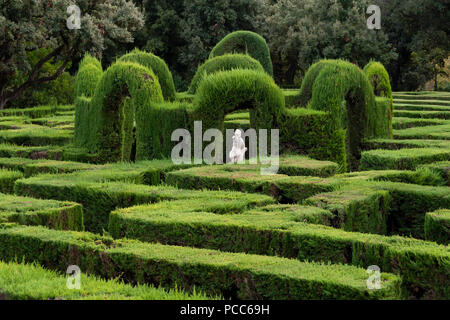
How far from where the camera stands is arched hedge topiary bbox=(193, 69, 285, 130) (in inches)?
581

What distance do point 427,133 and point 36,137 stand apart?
1124 centimetres

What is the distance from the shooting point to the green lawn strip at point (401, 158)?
1398 cm

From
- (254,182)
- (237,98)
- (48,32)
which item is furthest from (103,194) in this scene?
(48,32)

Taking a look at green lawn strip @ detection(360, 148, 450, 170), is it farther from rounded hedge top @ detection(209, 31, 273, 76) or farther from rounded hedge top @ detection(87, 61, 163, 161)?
rounded hedge top @ detection(209, 31, 273, 76)

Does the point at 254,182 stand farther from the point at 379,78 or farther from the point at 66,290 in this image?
the point at 379,78

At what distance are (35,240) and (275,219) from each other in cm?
299

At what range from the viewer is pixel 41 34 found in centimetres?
2920

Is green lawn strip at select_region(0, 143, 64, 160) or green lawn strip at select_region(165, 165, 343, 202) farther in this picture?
green lawn strip at select_region(0, 143, 64, 160)

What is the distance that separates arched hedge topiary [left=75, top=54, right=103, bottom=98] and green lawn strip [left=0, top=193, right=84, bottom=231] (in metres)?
9.44

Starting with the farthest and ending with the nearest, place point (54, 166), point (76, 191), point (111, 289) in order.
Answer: point (54, 166) < point (76, 191) < point (111, 289)

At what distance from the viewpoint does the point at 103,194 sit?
10812 millimetres

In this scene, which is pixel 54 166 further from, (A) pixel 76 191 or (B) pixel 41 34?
(B) pixel 41 34

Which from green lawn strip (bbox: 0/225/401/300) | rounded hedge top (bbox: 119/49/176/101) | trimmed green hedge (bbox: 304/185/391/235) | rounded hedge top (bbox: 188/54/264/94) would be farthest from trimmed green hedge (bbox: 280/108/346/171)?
green lawn strip (bbox: 0/225/401/300)

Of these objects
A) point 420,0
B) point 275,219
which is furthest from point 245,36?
point 420,0
